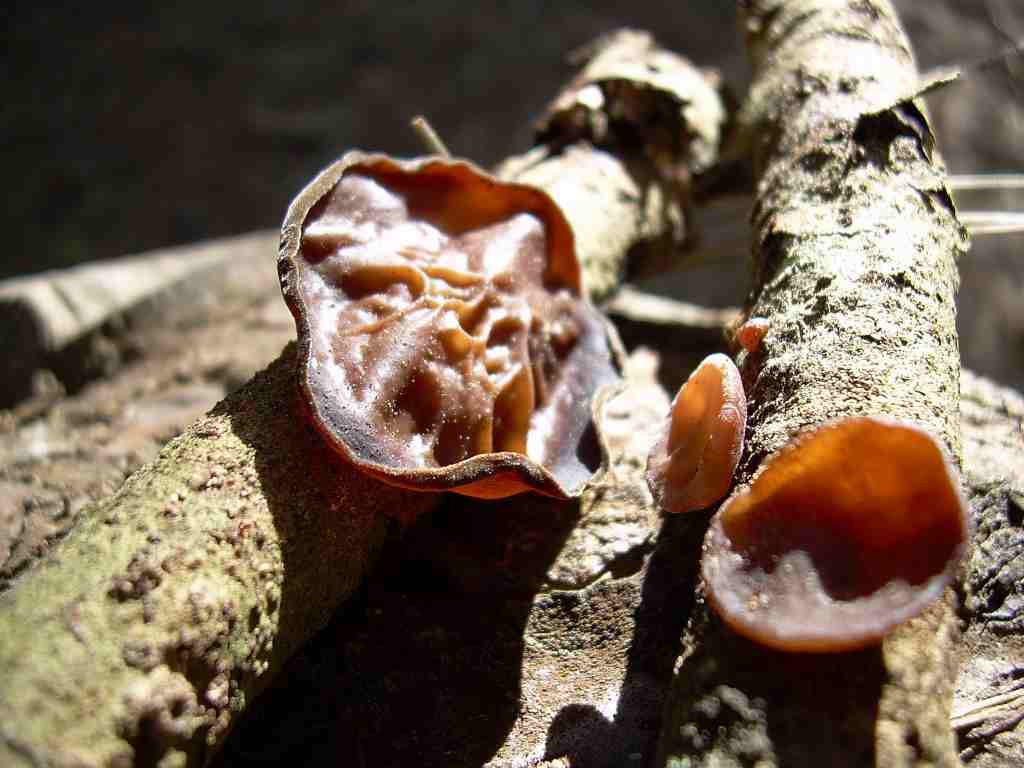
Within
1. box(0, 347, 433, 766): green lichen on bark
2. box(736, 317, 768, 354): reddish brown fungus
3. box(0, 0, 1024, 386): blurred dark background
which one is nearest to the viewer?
box(0, 347, 433, 766): green lichen on bark

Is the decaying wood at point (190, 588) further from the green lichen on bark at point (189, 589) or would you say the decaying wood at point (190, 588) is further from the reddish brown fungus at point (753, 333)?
the reddish brown fungus at point (753, 333)

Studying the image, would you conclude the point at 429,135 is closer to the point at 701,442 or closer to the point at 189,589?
the point at 701,442

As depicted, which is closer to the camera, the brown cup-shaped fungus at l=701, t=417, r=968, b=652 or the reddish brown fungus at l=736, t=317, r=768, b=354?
the brown cup-shaped fungus at l=701, t=417, r=968, b=652

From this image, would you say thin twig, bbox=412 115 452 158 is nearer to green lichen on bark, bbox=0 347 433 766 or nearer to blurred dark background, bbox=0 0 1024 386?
green lichen on bark, bbox=0 347 433 766

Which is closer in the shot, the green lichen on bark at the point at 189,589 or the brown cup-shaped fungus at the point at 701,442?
the green lichen on bark at the point at 189,589

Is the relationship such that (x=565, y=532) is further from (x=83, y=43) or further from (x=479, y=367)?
(x=83, y=43)

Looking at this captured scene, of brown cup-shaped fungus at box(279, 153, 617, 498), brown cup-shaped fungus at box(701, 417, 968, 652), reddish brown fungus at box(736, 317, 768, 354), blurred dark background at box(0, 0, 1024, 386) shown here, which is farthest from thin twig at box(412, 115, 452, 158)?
blurred dark background at box(0, 0, 1024, 386)

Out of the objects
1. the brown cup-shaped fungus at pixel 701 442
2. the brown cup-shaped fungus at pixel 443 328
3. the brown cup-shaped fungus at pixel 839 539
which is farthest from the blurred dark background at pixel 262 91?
the brown cup-shaped fungus at pixel 839 539
